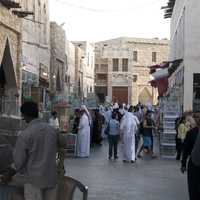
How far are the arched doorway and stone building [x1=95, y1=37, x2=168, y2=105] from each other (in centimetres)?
5659

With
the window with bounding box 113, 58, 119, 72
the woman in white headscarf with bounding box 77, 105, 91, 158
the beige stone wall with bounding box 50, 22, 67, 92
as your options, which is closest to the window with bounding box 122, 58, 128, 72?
the window with bounding box 113, 58, 119, 72

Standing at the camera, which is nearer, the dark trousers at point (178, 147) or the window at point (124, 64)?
the dark trousers at point (178, 147)

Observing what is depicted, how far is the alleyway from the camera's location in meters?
12.4

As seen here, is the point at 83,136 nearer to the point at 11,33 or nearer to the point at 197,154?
the point at 11,33

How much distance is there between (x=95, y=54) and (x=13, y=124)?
2876 inches

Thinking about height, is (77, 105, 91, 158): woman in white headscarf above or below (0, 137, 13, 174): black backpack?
below

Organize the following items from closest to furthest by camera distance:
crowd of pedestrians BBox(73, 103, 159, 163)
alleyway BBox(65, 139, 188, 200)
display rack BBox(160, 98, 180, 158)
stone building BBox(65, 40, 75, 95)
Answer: alleyway BBox(65, 139, 188, 200)
crowd of pedestrians BBox(73, 103, 159, 163)
display rack BBox(160, 98, 180, 158)
stone building BBox(65, 40, 75, 95)

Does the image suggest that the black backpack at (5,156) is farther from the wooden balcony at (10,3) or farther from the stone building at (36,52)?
the stone building at (36,52)

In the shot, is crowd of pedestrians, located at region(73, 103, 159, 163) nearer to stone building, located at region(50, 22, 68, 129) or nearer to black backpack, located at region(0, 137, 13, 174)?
stone building, located at region(50, 22, 68, 129)

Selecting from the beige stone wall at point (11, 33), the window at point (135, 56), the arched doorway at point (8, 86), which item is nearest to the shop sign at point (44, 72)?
the beige stone wall at point (11, 33)

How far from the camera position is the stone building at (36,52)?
26.6m

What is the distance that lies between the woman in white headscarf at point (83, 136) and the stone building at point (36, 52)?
3.10 meters

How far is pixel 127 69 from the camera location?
3216 inches

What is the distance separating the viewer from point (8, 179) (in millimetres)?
6965
